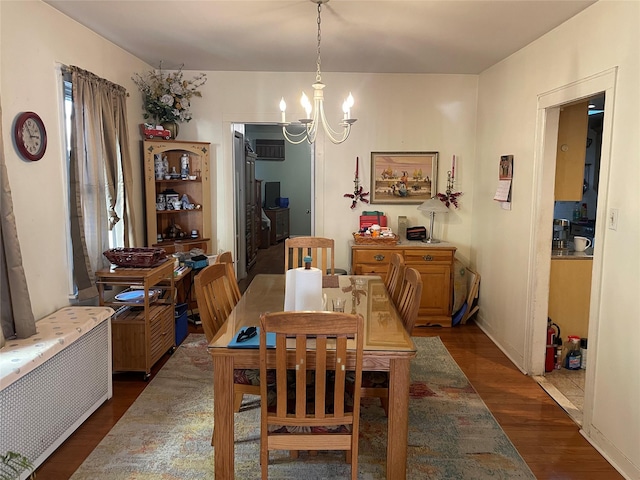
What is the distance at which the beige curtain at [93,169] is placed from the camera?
321 cm

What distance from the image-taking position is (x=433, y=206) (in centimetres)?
487

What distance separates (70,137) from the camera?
320 cm

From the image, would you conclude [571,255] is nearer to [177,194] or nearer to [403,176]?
[403,176]

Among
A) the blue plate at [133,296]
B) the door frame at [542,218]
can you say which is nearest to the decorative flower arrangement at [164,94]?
the blue plate at [133,296]

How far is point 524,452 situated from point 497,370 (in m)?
1.14

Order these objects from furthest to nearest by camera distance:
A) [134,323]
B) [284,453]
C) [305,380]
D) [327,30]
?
1. [327,30]
2. [134,323]
3. [284,453]
4. [305,380]

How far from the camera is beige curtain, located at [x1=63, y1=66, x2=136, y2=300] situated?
126 inches

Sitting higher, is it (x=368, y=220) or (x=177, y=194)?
(x=177, y=194)

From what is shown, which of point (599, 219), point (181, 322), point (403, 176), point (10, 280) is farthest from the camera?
point (403, 176)

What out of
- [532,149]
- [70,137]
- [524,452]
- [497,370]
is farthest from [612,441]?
[70,137]

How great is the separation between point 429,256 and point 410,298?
2270mm

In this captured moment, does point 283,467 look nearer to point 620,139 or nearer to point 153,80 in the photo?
point 620,139

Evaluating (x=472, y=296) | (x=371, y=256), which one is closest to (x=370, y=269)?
(x=371, y=256)

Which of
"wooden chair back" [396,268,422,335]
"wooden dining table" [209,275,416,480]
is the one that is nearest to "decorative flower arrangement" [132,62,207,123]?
"wooden dining table" [209,275,416,480]
